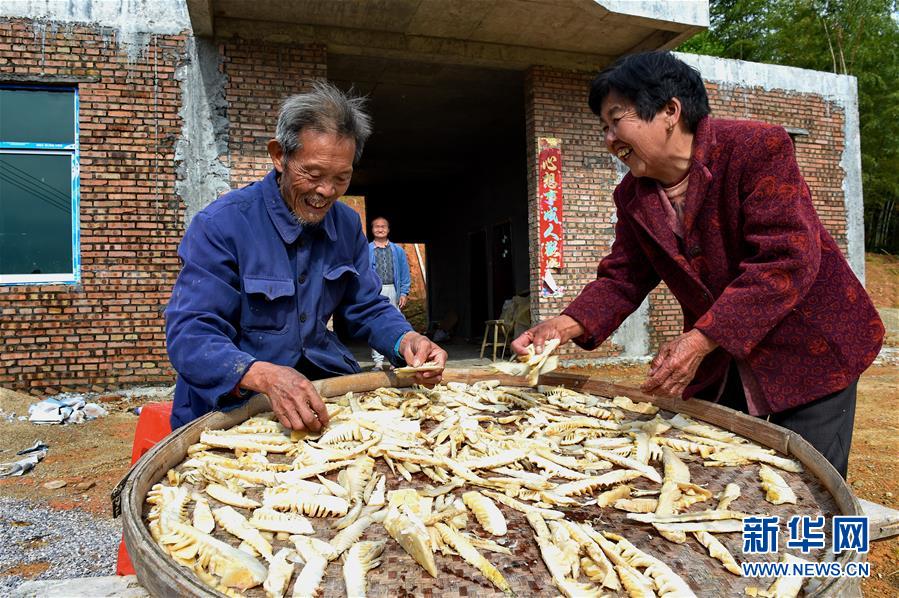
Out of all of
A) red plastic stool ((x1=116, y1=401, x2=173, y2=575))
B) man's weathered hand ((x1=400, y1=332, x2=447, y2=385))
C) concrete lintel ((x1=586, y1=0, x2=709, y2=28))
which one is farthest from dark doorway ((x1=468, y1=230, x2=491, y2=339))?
red plastic stool ((x1=116, y1=401, x2=173, y2=575))

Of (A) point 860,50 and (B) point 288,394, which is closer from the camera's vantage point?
(B) point 288,394

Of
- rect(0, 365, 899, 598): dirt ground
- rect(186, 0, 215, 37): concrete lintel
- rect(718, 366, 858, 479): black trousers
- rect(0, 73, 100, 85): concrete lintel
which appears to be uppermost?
rect(186, 0, 215, 37): concrete lintel

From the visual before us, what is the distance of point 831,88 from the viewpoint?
31.5ft

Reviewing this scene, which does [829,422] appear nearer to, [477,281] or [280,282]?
[280,282]

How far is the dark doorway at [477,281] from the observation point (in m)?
Answer: 13.8

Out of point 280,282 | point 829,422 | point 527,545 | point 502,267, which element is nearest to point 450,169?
point 502,267

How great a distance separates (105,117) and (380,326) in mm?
5347

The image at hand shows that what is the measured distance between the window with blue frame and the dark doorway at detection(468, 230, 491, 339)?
891cm

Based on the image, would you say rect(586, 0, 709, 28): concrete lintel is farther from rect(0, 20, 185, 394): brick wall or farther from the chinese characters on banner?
rect(0, 20, 185, 394): brick wall

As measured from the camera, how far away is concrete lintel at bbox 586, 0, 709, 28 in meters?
6.21

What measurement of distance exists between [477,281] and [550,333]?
12.0m

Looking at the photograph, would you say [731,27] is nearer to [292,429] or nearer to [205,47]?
[205,47]

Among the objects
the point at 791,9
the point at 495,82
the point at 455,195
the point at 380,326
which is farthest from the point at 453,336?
the point at 791,9

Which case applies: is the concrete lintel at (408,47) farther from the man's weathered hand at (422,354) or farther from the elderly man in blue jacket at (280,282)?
the man's weathered hand at (422,354)
